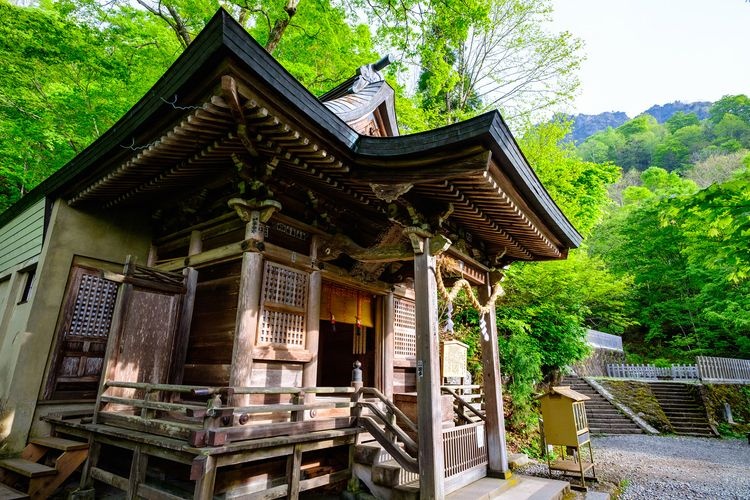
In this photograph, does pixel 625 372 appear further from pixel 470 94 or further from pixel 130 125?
pixel 130 125

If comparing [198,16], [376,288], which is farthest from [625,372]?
[198,16]

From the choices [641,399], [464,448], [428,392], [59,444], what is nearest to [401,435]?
[428,392]

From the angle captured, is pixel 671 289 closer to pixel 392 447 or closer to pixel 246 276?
pixel 392 447

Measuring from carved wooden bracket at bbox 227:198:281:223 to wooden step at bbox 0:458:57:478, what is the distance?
4259mm

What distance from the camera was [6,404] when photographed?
5.96 metres

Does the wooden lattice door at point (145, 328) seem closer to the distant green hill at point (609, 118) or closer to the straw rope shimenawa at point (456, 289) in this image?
the straw rope shimenawa at point (456, 289)

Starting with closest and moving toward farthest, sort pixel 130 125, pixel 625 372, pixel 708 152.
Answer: pixel 130 125 < pixel 625 372 < pixel 708 152

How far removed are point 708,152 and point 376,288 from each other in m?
56.3

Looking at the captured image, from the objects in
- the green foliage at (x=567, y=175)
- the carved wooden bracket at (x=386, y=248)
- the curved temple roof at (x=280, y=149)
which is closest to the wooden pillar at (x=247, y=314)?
the curved temple roof at (x=280, y=149)

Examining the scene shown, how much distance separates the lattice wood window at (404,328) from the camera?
7871 millimetres

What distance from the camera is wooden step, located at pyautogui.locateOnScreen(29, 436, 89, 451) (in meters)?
5.20

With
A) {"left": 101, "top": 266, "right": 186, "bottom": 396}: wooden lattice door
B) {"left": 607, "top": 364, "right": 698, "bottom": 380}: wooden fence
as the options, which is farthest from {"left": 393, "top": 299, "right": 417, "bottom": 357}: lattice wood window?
{"left": 607, "top": 364, "right": 698, "bottom": 380}: wooden fence

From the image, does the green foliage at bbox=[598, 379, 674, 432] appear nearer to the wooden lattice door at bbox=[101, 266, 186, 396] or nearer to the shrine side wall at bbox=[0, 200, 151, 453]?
the wooden lattice door at bbox=[101, 266, 186, 396]

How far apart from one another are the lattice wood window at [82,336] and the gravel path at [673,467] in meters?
9.12
